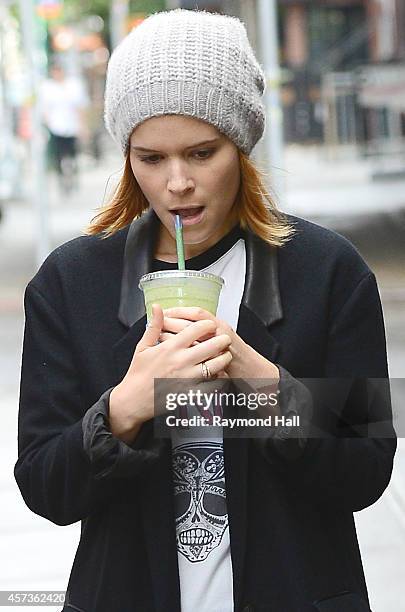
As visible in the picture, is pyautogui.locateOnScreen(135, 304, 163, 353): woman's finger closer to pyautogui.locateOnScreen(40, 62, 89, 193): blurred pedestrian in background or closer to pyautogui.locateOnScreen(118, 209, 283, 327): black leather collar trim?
pyautogui.locateOnScreen(118, 209, 283, 327): black leather collar trim

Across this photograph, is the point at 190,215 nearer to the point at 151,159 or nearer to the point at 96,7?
the point at 151,159

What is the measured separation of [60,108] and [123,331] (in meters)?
19.0

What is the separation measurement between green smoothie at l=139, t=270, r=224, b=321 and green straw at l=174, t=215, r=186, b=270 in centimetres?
7

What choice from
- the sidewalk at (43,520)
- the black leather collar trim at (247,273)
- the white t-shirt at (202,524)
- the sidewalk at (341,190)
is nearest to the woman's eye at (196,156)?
the black leather collar trim at (247,273)

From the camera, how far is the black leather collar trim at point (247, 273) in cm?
196

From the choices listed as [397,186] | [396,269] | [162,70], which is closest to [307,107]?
[397,186]

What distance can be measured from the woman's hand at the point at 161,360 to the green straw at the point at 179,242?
0.49 feet

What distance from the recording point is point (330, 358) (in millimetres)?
1962

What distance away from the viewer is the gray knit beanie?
76.0 inches

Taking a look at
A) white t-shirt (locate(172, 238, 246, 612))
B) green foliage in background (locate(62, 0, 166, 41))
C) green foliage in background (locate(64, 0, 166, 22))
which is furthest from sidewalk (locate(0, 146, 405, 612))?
green foliage in background (locate(64, 0, 166, 22))

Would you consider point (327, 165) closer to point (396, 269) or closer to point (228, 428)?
point (396, 269)

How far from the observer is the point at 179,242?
1.90 metres

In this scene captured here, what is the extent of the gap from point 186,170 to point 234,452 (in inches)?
16.5

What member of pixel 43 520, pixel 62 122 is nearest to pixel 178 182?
pixel 43 520
